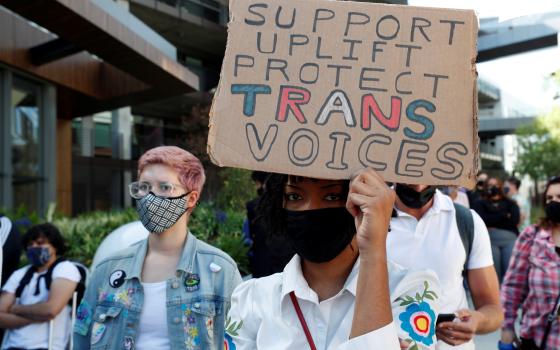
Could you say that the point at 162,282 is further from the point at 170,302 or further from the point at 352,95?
the point at 352,95

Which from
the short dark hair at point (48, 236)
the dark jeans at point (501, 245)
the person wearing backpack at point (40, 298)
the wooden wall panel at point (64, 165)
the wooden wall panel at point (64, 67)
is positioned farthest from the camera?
the wooden wall panel at point (64, 165)

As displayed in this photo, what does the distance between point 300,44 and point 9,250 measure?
3867 mm

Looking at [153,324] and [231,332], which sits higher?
[231,332]

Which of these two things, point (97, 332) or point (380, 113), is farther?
point (97, 332)

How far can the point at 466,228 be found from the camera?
276cm

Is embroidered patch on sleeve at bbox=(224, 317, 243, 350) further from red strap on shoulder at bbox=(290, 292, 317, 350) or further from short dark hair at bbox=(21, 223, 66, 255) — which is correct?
short dark hair at bbox=(21, 223, 66, 255)

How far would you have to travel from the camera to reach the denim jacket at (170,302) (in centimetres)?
264

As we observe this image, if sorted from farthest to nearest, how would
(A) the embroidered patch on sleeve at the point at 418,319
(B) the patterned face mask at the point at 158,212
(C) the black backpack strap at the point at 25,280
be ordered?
1. (C) the black backpack strap at the point at 25,280
2. (B) the patterned face mask at the point at 158,212
3. (A) the embroidered patch on sleeve at the point at 418,319

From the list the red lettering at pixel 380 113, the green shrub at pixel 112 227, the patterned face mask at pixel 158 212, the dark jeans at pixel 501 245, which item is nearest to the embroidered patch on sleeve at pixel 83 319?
the patterned face mask at pixel 158 212

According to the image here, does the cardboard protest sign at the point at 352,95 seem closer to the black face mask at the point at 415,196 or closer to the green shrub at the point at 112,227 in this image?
the black face mask at the point at 415,196

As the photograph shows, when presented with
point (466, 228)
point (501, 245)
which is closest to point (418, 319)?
point (466, 228)

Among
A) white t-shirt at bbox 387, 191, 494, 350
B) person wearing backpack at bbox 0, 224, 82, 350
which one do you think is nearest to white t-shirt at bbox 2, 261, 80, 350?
person wearing backpack at bbox 0, 224, 82, 350

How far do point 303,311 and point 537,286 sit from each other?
2.57 meters

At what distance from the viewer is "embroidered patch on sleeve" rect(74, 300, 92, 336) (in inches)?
107
